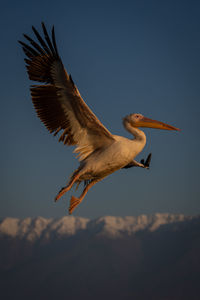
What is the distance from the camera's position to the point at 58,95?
27.5 feet

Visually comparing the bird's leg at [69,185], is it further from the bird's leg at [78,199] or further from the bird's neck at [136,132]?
the bird's neck at [136,132]

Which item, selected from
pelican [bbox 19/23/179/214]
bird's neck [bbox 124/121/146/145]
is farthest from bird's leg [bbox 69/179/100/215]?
bird's neck [bbox 124/121/146/145]

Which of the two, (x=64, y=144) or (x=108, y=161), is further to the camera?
(x=64, y=144)

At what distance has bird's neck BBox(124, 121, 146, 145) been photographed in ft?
28.5

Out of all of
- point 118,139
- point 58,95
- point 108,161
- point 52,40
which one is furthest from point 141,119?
point 52,40

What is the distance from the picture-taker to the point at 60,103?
27.7 ft

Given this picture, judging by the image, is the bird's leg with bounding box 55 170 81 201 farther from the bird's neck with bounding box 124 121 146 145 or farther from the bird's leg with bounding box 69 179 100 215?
the bird's neck with bounding box 124 121 146 145

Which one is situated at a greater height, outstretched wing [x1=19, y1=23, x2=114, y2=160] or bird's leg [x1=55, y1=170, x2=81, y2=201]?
outstretched wing [x1=19, y1=23, x2=114, y2=160]

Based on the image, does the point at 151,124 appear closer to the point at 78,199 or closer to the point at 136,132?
the point at 136,132

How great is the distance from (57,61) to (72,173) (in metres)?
2.61

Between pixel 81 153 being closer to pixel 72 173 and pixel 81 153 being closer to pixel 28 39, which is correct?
pixel 72 173

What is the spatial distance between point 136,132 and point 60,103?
195 centimetres

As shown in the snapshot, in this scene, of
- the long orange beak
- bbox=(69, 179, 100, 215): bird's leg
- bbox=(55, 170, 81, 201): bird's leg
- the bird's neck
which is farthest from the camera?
the long orange beak

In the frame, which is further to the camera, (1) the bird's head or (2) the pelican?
(1) the bird's head
